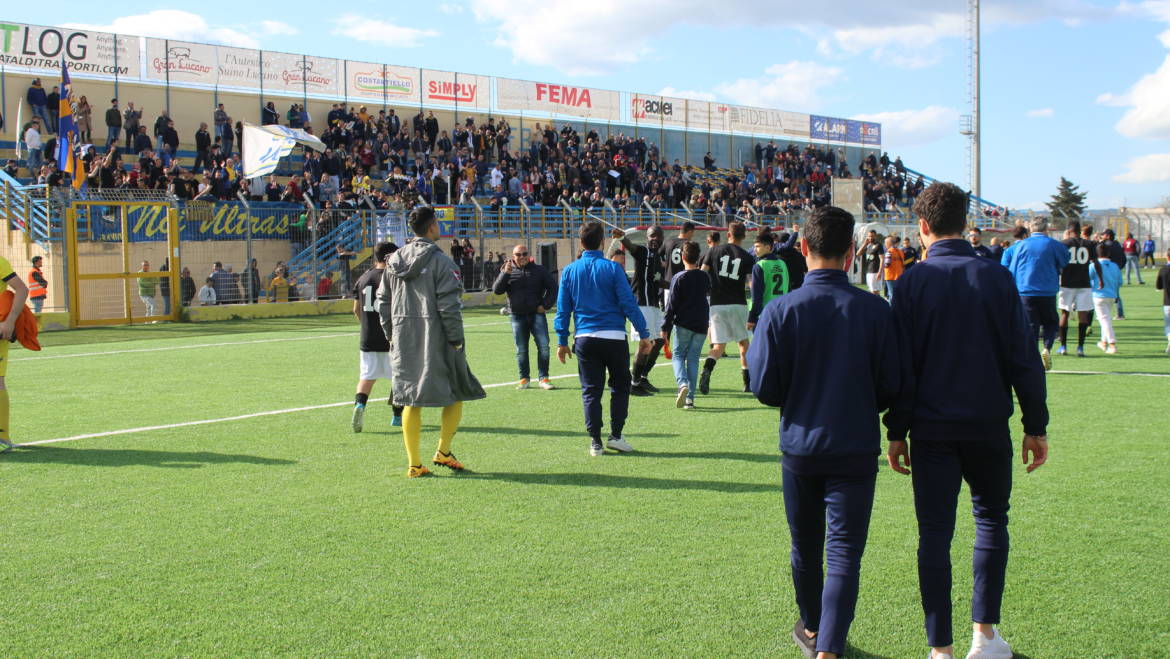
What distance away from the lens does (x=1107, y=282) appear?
14.9m

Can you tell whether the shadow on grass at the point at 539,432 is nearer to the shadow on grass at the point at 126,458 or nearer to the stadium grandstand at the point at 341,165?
the shadow on grass at the point at 126,458

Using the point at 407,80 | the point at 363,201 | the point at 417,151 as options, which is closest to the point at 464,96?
the point at 407,80

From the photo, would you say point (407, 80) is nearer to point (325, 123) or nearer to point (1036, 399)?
point (325, 123)

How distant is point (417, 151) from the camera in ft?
119

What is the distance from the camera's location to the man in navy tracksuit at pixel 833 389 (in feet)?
12.0

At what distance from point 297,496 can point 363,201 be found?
2309 centimetres

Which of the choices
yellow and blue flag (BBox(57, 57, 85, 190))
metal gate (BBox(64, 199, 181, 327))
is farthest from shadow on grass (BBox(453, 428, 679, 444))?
yellow and blue flag (BBox(57, 57, 85, 190))

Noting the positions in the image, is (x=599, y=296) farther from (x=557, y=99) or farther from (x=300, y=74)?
(x=557, y=99)

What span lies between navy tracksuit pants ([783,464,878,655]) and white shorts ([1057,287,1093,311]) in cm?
1222

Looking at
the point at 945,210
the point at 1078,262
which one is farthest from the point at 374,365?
the point at 1078,262

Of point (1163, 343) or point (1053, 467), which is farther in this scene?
point (1163, 343)

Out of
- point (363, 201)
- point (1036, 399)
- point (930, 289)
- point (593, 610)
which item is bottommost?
point (593, 610)

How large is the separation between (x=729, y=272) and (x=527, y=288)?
7.83ft

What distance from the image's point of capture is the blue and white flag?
26.9 metres
